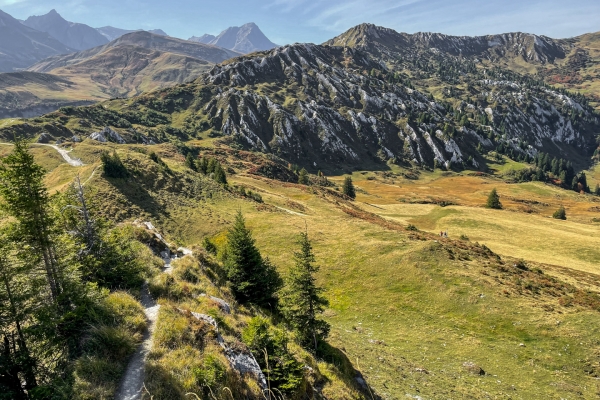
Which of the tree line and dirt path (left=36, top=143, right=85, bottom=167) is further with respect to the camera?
dirt path (left=36, top=143, right=85, bottom=167)

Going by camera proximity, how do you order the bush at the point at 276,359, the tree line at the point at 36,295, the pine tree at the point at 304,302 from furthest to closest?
1. the pine tree at the point at 304,302
2. the bush at the point at 276,359
3. the tree line at the point at 36,295

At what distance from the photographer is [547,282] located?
39062 millimetres

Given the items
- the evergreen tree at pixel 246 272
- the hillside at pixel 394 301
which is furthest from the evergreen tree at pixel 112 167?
the evergreen tree at pixel 246 272

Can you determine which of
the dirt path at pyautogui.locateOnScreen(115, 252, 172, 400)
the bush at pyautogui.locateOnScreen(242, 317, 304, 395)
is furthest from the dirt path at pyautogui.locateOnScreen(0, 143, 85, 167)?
the bush at pyautogui.locateOnScreen(242, 317, 304, 395)

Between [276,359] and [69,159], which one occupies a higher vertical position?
[69,159]

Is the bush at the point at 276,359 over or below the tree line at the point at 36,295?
below

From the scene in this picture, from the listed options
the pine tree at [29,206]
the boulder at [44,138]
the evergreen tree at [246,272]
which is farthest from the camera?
the boulder at [44,138]

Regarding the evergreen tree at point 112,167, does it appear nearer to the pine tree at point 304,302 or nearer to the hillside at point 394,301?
the hillside at point 394,301

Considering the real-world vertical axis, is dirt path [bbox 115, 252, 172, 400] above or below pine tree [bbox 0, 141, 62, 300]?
below

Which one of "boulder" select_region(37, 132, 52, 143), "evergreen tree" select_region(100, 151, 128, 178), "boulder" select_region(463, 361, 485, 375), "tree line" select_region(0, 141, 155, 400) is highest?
"boulder" select_region(37, 132, 52, 143)

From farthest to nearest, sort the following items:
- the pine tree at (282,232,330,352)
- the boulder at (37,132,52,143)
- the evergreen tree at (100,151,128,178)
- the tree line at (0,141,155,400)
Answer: the boulder at (37,132,52,143), the evergreen tree at (100,151,128,178), the pine tree at (282,232,330,352), the tree line at (0,141,155,400)

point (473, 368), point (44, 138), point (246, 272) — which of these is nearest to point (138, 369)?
point (246, 272)

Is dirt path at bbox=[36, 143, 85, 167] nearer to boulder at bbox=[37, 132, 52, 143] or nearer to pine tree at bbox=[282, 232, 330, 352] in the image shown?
boulder at bbox=[37, 132, 52, 143]

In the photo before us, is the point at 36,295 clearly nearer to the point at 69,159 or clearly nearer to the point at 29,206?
the point at 29,206
